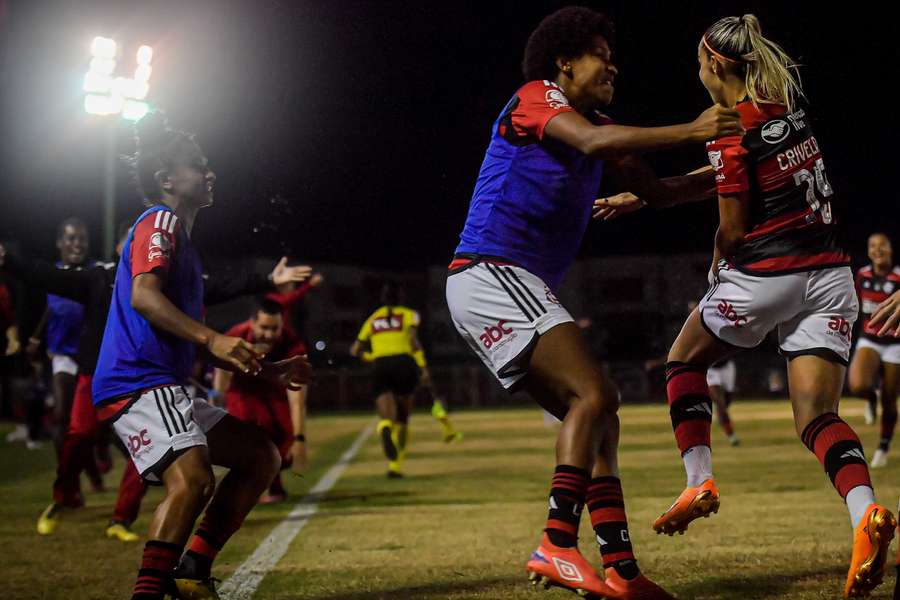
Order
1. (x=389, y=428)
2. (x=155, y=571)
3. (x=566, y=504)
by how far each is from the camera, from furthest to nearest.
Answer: (x=389, y=428) → (x=155, y=571) → (x=566, y=504)

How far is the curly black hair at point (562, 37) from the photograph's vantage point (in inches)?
176

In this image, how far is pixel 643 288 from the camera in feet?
278

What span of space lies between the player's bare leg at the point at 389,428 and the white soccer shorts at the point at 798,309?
8.58 metres

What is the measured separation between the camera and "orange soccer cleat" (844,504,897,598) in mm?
4148

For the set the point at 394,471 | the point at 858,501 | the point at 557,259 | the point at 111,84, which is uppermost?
the point at 111,84

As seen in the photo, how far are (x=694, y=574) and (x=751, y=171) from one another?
2232mm

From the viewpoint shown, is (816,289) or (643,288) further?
(643,288)

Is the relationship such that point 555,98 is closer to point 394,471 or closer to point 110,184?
point 394,471

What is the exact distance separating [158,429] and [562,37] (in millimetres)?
2394

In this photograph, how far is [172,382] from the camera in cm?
458

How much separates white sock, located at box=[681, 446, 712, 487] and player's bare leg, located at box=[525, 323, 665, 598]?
2.50 ft

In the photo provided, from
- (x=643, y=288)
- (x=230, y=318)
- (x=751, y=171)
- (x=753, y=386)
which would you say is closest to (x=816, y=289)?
(x=751, y=171)

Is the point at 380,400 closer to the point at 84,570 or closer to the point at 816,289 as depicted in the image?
the point at 84,570

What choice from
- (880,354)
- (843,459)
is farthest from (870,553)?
(880,354)
